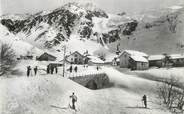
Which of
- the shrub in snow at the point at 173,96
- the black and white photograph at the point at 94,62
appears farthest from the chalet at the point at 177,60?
the shrub in snow at the point at 173,96

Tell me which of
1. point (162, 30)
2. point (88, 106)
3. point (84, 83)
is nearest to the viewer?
point (88, 106)

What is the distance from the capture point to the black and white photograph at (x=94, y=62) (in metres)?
22.2

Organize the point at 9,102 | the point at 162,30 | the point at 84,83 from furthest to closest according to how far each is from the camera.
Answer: the point at 162,30, the point at 84,83, the point at 9,102

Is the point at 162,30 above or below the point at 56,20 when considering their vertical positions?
below

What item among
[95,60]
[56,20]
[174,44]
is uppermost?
[56,20]

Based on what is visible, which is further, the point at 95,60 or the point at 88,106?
the point at 95,60

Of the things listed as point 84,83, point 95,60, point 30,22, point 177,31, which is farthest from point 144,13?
point 84,83

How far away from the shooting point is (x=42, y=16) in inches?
7534

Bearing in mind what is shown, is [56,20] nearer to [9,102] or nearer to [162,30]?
[162,30]

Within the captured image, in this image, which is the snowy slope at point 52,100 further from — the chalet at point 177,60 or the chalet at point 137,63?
the chalet at point 177,60

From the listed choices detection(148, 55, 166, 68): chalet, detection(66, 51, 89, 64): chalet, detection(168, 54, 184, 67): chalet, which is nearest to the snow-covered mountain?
detection(168, 54, 184, 67): chalet

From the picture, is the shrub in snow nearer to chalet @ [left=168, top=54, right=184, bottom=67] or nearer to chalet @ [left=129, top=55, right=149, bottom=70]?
chalet @ [left=129, top=55, right=149, bottom=70]

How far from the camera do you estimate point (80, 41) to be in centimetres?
14750

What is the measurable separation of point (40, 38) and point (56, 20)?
2806cm
